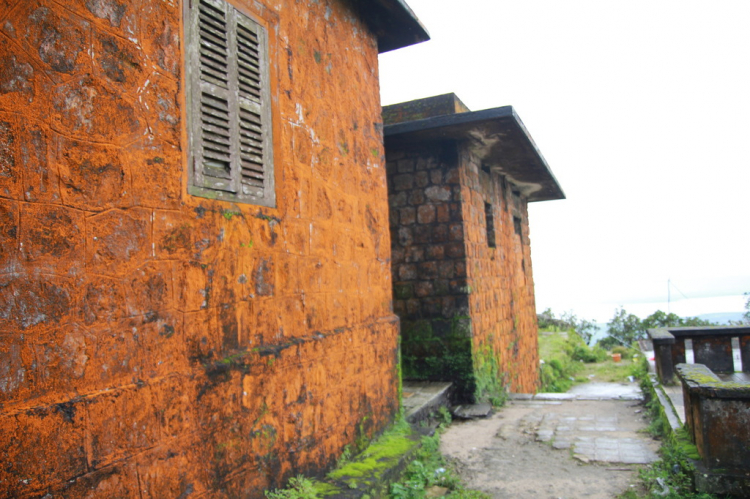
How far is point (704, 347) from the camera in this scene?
21.8 feet

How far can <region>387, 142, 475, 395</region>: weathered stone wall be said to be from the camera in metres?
7.13

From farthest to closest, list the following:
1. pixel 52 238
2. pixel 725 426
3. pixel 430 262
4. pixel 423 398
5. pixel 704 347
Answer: pixel 430 262, pixel 704 347, pixel 423 398, pixel 725 426, pixel 52 238

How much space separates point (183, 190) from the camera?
8.75ft

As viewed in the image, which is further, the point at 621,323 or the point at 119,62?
the point at 621,323

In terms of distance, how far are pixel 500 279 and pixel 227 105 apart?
678 cm

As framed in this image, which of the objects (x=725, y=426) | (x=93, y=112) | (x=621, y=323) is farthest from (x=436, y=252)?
(x=621, y=323)

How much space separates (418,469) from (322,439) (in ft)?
3.77

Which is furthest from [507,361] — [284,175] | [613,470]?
[284,175]

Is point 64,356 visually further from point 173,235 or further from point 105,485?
point 173,235

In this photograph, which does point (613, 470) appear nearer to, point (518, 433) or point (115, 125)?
point (518, 433)

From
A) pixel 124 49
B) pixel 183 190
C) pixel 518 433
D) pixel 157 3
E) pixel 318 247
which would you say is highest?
pixel 157 3

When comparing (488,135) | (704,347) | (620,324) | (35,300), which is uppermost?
(488,135)

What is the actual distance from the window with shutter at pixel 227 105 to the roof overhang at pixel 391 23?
1.74 m

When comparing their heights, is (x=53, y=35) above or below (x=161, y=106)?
above
